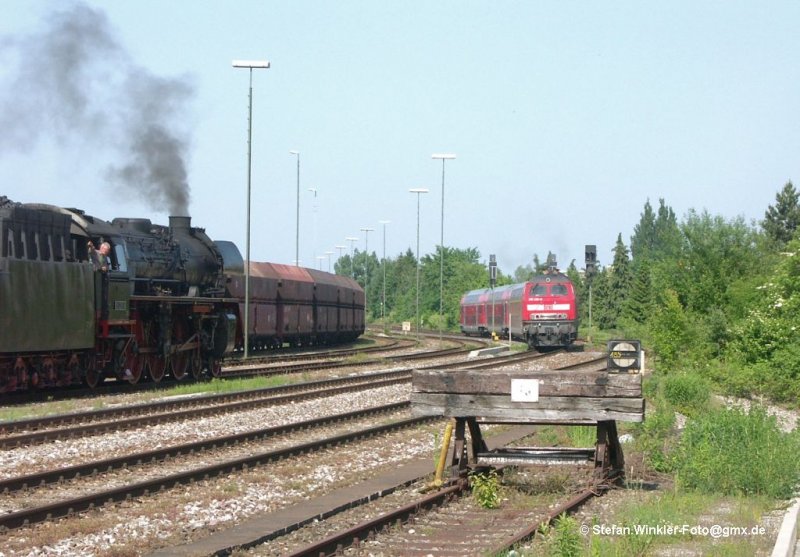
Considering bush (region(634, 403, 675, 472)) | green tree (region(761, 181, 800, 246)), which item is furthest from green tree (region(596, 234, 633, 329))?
bush (region(634, 403, 675, 472))

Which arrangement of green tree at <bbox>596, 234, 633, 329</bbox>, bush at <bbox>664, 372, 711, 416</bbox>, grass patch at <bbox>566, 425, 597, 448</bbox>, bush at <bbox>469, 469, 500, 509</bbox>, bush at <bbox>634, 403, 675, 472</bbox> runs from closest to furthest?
bush at <bbox>469, 469, 500, 509</bbox>, bush at <bbox>634, 403, 675, 472</bbox>, grass patch at <bbox>566, 425, 597, 448</bbox>, bush at <bbox>664, 372, 711, 416</bbox>, green tree at <bbox>596, 234, 633, 329</bbox>

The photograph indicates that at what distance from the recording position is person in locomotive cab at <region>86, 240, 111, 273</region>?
71.7ft

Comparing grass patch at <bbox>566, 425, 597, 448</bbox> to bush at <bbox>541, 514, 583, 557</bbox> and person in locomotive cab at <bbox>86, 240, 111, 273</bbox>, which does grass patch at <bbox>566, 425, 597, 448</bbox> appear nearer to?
bush at <bbox>541, 514, 583, 557</bbox>

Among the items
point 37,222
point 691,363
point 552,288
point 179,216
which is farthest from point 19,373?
point 552,288

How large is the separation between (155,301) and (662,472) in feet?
46.0

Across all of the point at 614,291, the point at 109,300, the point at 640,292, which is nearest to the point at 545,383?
the point at 109,300

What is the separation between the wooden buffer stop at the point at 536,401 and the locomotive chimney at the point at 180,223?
54.3 feet

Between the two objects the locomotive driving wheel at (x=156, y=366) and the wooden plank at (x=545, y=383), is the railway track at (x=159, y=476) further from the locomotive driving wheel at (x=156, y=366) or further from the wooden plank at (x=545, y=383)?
the locomotive driving wheel at (x=156, y=366)

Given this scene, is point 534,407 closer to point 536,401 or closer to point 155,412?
point 536,401

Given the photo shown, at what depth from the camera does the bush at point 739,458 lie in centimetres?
1121

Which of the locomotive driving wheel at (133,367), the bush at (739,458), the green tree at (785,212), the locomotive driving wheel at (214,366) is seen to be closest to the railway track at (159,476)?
the bush at (739,458)

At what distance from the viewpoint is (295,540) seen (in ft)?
29.8

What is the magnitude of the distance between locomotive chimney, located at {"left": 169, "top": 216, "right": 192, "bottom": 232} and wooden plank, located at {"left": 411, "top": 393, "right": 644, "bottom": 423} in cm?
1667

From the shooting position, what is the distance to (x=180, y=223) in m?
27.1
